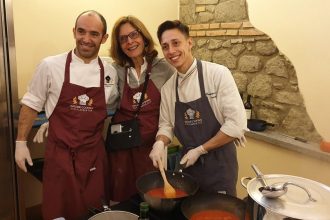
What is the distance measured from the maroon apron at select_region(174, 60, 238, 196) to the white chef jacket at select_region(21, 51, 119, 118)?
518 mm

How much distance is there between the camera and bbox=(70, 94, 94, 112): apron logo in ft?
5.39

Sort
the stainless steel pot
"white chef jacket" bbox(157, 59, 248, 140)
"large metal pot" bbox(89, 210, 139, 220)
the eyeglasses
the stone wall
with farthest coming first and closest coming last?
the stone wall
the eyeglasses
"white chef jacket" bbox(157, 59, 248, 140)
"large metal pot" bbox(89, 210, 139, 220)
the stainless steel pot

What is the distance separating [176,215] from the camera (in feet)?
3.59

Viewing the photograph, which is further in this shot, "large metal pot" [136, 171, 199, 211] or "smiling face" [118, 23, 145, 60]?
"smiling face" [118, 23, 145, 60]

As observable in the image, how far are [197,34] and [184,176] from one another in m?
2.05

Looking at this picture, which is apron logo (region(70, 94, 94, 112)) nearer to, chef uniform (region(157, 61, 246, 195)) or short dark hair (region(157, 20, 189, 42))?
chef uniform (region(157, 61, 246, 195))

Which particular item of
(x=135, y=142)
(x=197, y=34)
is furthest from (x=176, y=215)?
(x=197, y=34)

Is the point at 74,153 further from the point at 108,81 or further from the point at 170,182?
the point at 170,182

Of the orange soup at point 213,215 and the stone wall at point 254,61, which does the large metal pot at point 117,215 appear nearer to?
the orange soup at point 213,215

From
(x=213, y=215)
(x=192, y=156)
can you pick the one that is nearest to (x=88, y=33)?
(x=192, y=156)

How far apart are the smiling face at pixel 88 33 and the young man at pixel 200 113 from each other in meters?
0.36

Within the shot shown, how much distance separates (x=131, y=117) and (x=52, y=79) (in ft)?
1.60

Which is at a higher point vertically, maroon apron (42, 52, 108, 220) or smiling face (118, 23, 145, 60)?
smiling face (118, 23, 145, 60)

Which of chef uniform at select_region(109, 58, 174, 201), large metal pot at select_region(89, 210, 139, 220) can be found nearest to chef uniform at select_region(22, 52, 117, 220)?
chef uniform at select_region(109, 58, 174, 201)
